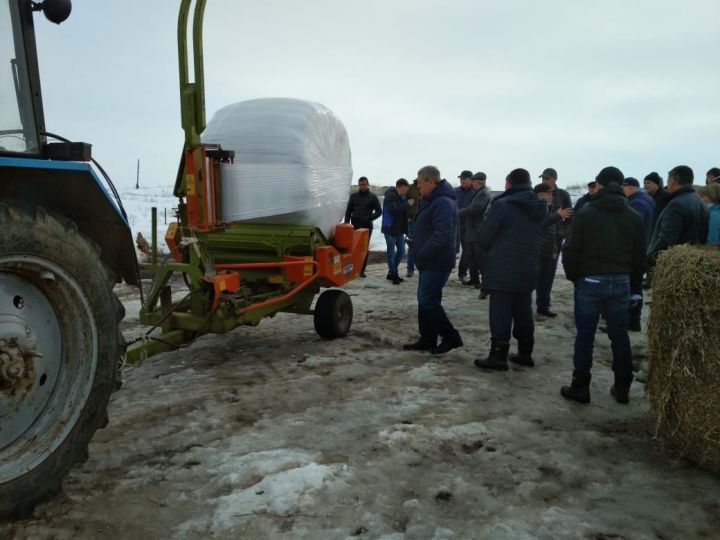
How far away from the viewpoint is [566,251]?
4020mm

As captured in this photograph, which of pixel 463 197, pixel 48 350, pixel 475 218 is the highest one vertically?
pixel 463 197

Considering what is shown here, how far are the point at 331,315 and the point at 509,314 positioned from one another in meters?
1.71

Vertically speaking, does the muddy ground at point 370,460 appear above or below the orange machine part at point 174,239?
below

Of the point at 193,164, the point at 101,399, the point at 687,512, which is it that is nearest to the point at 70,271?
the point at 101,399

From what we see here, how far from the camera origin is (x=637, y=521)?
2.47 metres

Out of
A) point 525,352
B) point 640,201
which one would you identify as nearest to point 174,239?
point 525,352

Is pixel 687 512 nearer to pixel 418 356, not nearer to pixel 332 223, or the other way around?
pixel 418 356

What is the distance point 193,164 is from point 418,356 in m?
2.56

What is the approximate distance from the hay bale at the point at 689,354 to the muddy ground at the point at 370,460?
188mm

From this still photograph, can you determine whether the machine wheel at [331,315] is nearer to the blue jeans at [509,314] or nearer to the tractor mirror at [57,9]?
the blue jeans at [509,314]

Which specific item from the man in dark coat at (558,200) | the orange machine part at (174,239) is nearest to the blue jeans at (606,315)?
the orange machine part at (174,239)

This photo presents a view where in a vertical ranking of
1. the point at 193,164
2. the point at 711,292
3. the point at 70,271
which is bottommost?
the point at 711,292

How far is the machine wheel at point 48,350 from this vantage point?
223cm

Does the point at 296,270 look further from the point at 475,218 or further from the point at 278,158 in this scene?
the point at 475,218
